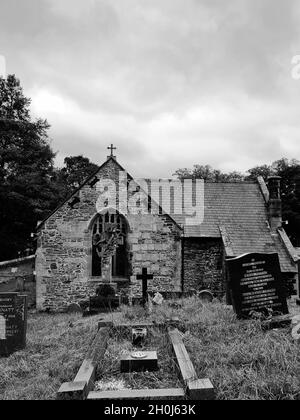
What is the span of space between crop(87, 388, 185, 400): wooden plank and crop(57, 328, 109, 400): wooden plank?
0.14m

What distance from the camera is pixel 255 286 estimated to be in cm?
754

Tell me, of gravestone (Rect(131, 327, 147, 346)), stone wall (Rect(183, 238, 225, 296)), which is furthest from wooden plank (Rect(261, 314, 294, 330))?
stone wall (Rect(183, 238, 225, 296))

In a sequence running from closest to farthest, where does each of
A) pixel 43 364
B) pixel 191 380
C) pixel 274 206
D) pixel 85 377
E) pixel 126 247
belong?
pixel 191 380 < pixel 85 377 < pixel 43 364 < pixel 126 247 < pixel 274 206

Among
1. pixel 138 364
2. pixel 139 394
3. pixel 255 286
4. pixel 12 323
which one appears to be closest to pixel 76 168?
pixel 12 323

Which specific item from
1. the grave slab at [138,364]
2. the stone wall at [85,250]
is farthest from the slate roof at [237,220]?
the grave slab at [138,364]

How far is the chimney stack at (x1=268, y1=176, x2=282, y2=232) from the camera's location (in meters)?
17.8

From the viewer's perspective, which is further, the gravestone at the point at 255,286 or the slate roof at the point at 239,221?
the slate roof at the point at 239,221

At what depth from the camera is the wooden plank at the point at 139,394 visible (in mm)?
4203

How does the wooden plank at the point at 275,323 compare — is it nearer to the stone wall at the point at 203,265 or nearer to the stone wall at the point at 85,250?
the stone wall at the point at 85,250

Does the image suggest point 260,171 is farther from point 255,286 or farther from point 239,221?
point 255,286

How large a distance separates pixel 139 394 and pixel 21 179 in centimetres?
2403

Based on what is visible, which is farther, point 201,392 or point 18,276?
point 18,276

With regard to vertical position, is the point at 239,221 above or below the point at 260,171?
below

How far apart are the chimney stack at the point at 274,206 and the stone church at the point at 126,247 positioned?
0.81m
